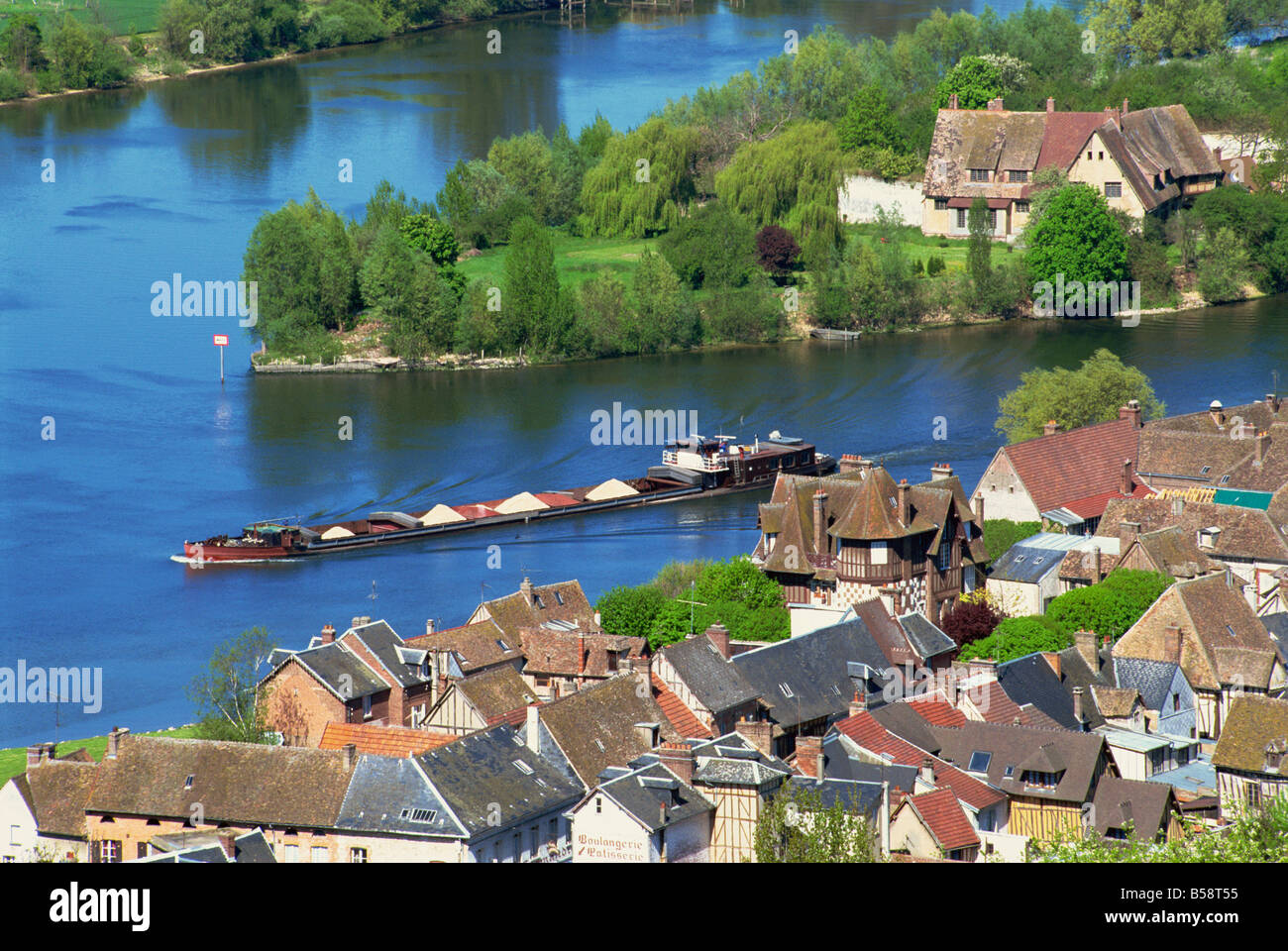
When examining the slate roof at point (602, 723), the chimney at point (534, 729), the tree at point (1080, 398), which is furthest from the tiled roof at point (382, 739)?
the tree at point (1080, 398)

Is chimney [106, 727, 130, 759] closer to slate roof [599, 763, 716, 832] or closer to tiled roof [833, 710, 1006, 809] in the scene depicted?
slate roof [599, 763, 716, 832]

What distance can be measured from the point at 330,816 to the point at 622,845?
734 cm

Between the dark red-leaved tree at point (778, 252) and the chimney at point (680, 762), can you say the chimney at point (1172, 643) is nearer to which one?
the chimney at point (680, 762)

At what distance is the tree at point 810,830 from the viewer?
120ft

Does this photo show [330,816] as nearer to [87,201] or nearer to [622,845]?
[622,845]

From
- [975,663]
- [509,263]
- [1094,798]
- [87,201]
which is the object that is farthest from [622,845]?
[87,201]

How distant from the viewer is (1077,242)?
391 feet

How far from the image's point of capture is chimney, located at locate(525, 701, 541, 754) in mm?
→ 50750

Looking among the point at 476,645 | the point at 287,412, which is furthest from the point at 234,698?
the point at 287,412

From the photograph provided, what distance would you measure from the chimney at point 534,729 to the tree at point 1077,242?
245 ft

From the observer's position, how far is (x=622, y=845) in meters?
44.5

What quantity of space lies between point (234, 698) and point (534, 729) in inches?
489

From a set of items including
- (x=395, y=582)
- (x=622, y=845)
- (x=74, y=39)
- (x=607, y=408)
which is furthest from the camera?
(x=74, y=39)

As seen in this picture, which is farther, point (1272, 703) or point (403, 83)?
point (403, 83)
